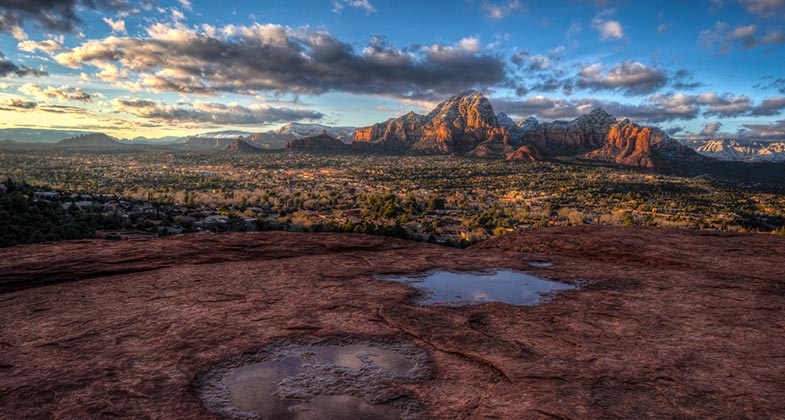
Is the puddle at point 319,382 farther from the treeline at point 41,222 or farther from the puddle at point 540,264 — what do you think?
the treeline at point 41,222

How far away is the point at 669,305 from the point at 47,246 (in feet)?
49.3

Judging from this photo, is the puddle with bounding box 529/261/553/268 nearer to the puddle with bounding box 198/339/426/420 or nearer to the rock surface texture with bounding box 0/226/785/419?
the rock surface texture with bounding box 0/226/785/419

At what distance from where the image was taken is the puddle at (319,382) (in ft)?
13.5

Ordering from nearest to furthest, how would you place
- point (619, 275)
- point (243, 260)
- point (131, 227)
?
point (619, 275) < point (243, 260) < point (131, 227)

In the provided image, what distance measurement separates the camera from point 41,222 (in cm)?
3158

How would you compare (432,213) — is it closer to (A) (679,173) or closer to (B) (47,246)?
(B) (47,246)

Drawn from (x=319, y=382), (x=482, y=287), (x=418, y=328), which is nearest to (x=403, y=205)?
(x=482, y=287)

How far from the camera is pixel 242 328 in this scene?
6051mm

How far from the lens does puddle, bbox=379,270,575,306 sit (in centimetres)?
784

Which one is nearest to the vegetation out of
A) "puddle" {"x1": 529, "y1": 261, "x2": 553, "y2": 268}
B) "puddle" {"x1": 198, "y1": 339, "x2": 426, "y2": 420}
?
"puddle" {"x1": 529, "y1": 261, "x2": 553, "y2": 268}

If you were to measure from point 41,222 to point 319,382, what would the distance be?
38.2 metres

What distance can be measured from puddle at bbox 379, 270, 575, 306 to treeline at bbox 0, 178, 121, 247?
96.7 ft

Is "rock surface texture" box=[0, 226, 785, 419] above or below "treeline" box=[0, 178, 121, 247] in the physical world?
above

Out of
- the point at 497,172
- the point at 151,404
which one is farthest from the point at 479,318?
the point at 497,172
